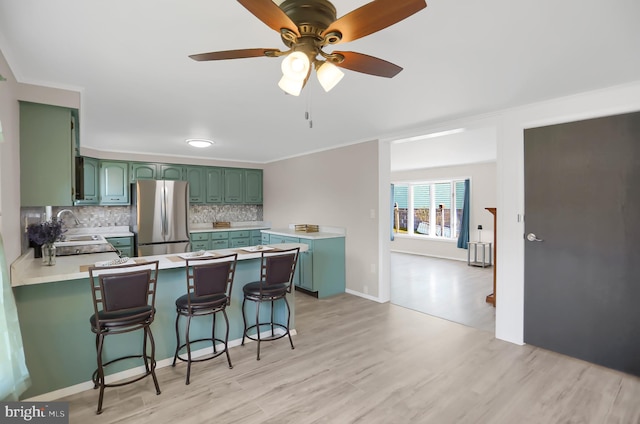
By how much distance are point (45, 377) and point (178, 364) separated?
87cm

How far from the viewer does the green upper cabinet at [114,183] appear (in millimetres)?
5215

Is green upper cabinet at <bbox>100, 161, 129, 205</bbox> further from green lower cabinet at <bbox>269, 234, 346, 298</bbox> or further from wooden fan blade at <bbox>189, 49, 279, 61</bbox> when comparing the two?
wooden fan blade at <bbox>189, 49, 279, 61</bbox>

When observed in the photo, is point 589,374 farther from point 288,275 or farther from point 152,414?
point 152,414

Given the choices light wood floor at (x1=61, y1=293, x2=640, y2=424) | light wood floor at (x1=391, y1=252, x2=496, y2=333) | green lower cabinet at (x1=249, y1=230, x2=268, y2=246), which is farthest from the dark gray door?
green lower cabinet at (x1=249, y1=230, x2=268, y2=246)

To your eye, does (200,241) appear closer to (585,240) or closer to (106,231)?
(106,231)

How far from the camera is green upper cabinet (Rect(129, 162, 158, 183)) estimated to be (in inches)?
215

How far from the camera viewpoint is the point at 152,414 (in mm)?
2039

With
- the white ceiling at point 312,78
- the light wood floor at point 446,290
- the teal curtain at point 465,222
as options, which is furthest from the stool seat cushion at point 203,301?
the teal curtain at point 465,222

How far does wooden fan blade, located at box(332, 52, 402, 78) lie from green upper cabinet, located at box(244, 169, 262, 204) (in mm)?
5446

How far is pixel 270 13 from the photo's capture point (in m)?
1.12

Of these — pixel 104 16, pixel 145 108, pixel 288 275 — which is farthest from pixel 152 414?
pixel 145 108

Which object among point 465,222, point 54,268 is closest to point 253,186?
point 54,268

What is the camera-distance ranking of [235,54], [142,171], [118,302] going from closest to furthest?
[235,54] → [118,302] → [142,171]

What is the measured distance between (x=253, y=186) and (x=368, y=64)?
5.57 metres
